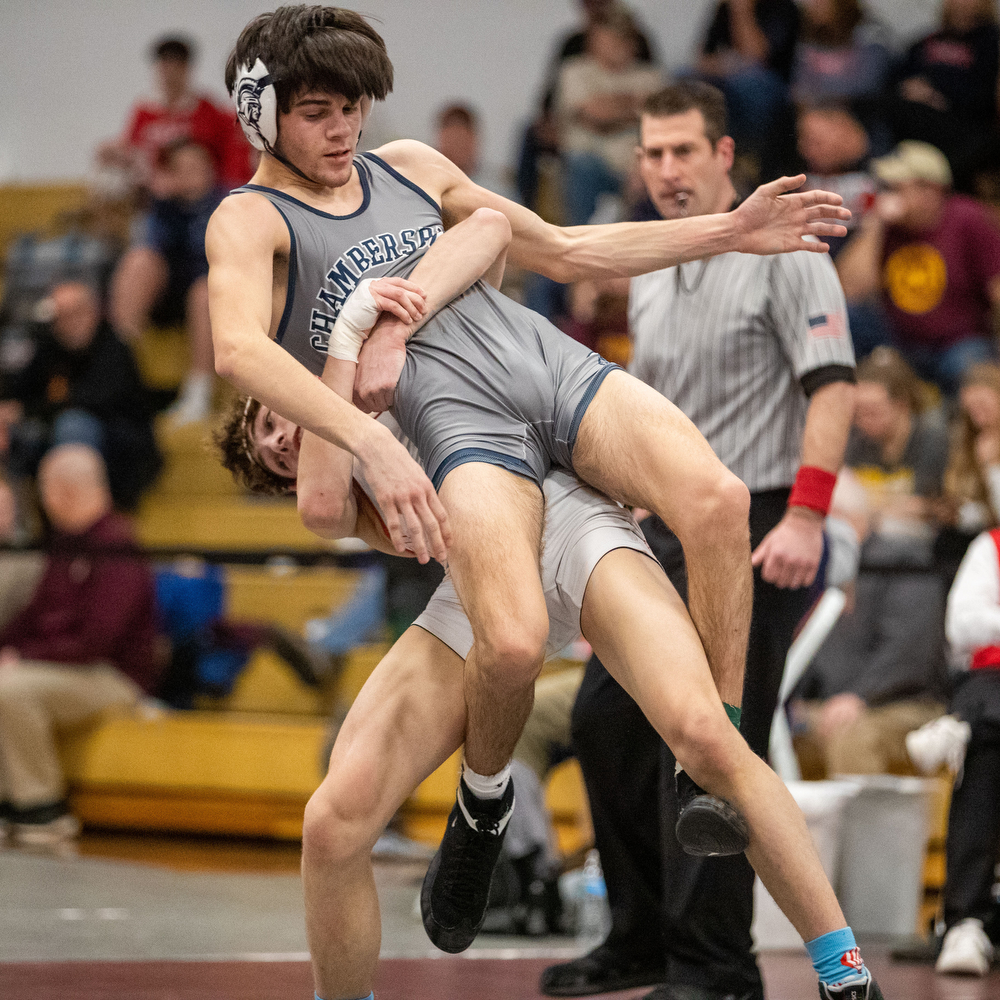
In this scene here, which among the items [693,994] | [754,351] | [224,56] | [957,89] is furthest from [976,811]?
[224,56]

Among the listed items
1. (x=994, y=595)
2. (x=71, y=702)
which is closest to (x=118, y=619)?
(x=71, y=702)

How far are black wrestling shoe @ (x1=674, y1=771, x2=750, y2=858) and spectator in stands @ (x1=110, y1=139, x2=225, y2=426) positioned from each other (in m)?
6.27

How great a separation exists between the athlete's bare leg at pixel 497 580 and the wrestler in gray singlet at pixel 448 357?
7 cm

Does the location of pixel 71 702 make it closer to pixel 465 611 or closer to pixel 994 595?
pixel 994 595

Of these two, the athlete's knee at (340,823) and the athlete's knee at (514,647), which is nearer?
the athlete's knee at (514,647)

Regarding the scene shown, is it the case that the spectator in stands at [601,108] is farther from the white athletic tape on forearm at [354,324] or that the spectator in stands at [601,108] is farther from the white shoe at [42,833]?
the white athletic tape on forearm at [354,324]

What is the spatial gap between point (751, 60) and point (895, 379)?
2814 millimetres

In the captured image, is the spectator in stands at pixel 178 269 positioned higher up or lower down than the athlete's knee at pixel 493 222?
higher up

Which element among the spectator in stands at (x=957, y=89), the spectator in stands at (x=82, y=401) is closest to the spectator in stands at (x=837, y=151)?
the spectator in stands at (x=957, y=89)

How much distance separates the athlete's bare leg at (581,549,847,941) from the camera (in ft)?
8.23

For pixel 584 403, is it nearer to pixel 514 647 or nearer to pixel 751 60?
pixel 514 647

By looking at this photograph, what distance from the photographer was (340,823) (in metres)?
2.68

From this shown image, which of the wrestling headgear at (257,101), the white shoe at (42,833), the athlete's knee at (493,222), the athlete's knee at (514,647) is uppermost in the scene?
the wrestling headgear at (257,101)

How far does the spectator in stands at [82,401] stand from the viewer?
763 centimetres
